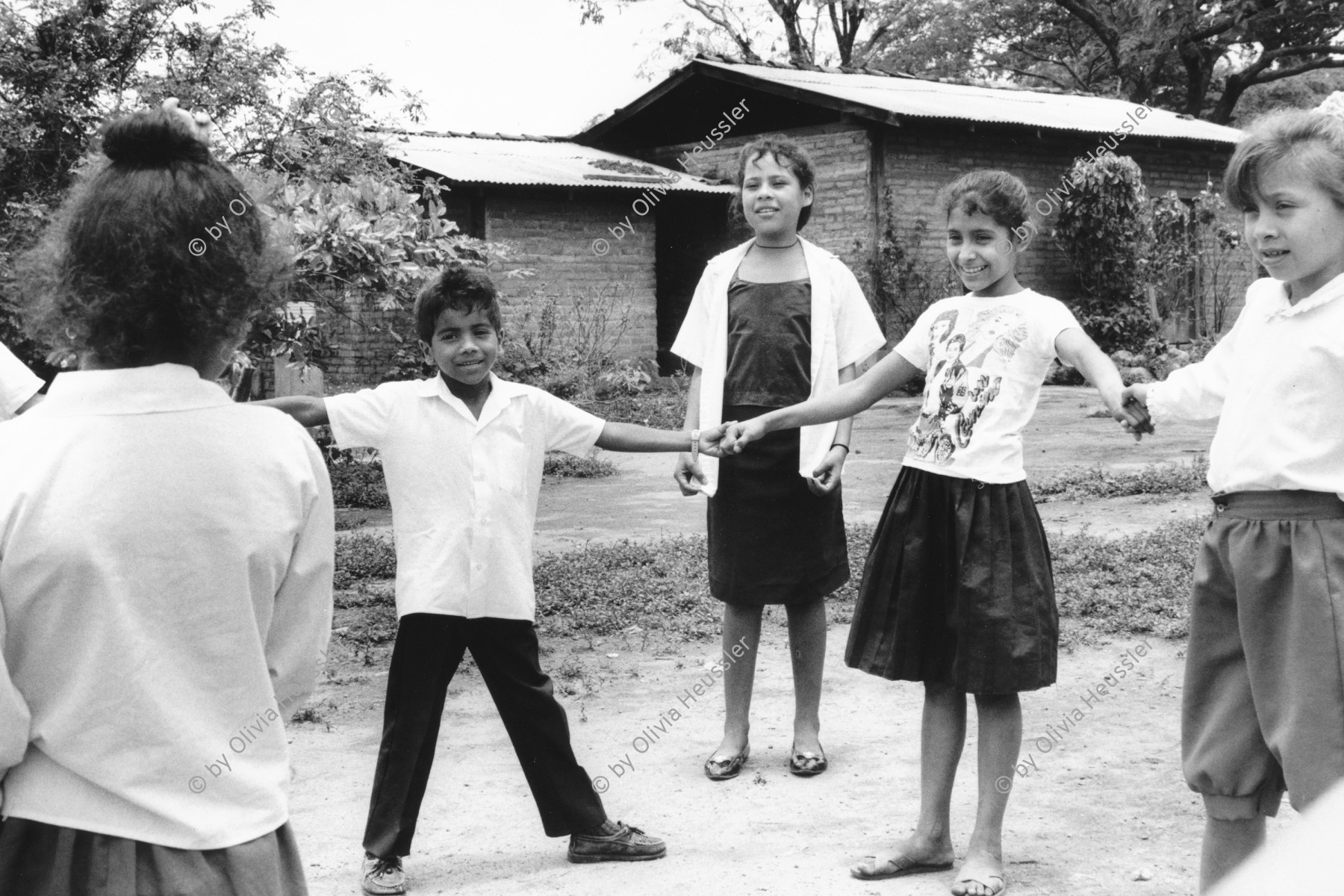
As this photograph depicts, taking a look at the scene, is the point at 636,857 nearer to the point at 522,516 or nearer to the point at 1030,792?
the point at 522,516

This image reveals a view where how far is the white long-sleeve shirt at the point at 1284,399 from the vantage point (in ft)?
8.80

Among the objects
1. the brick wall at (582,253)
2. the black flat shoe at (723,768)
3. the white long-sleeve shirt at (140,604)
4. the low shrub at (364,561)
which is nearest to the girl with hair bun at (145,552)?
the white long-sleeve shirt at (140,604)

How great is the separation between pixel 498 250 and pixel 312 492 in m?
6.92

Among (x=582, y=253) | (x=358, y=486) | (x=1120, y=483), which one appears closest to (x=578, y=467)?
(x=358, y=486)

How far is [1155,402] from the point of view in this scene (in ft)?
10.3

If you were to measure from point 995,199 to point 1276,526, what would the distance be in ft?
3.86

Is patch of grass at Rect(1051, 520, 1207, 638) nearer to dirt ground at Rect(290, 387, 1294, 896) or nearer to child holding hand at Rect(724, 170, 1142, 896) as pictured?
dirt ground at Rect(290, 387, 1294, 896)

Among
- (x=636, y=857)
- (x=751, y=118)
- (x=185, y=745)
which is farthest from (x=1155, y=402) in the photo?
(x=751, y=118)

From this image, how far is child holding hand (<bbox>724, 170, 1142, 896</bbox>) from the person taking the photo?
3.42 metres

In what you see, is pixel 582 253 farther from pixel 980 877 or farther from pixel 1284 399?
pixel 1284 399

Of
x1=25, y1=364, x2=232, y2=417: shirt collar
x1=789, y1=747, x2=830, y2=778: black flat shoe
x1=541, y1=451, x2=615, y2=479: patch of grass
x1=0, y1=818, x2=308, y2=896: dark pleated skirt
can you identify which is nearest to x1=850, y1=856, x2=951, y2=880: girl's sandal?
x1=789, y1=747, x2=830, y2=778: black flat shoe

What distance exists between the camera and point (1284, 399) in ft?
8.93

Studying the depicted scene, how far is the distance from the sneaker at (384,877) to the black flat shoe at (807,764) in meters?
1.28

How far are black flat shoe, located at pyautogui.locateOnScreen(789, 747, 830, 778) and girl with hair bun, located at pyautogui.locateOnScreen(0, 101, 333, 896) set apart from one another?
2562 mm
